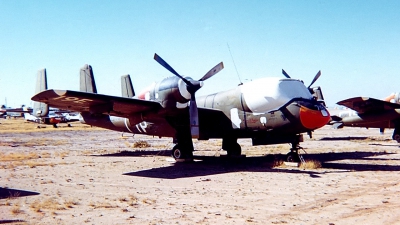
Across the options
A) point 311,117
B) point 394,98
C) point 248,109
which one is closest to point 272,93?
point 248,109

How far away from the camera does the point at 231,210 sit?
7.49 m

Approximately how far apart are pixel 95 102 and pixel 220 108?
553cm

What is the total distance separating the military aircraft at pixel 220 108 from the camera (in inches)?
540

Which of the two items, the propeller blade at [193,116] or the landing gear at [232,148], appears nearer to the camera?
the propeller blade at [193,116]

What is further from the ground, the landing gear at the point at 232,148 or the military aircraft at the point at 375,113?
the military aircraft at the point at 375,113

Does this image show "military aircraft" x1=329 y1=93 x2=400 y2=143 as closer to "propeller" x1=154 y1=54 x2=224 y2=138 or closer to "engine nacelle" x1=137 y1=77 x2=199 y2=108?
"propeller" x1=154 y1=54 x2=224 y2=138

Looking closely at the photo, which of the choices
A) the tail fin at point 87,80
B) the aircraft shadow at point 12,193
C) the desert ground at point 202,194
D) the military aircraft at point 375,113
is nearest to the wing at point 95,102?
the desert ground at point 202,194

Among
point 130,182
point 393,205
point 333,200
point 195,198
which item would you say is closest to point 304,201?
point 333,200

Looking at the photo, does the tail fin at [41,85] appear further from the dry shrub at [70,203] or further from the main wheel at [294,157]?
the main wheel at [294,157]

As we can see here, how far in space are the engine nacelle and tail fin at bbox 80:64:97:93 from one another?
25.7 feet

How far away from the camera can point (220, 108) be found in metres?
16.5

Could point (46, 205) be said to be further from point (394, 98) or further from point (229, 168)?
point (394, 98)

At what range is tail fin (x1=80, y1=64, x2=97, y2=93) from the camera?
21766 mm

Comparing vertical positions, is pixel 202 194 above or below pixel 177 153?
A: below
